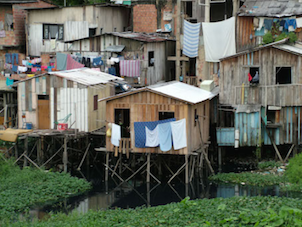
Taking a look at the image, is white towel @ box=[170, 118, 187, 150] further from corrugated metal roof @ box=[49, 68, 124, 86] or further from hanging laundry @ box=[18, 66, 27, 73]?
hanging laundry @ box=[18, 66, 27, 73]

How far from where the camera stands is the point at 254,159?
1259 inches

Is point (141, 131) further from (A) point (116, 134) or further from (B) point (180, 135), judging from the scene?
(B) point (180, 135)

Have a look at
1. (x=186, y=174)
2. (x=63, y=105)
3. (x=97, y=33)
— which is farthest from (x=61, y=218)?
(x=97, y=33)

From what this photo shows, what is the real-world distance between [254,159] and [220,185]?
4.74m

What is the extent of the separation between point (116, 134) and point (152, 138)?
1.80 meters

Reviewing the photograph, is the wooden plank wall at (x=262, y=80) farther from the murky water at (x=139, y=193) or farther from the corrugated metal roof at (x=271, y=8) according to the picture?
the murky water at (x=139, y=193)

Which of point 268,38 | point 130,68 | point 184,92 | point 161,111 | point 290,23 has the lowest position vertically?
point 161,111

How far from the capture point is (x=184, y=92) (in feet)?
97.2

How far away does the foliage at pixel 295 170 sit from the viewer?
26.8 m

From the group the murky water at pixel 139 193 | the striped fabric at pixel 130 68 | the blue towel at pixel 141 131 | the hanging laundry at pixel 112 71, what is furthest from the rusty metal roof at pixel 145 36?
the murky water at pixel 139 193

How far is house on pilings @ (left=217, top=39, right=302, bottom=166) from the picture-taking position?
30.2 meters

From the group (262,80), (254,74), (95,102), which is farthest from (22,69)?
(262,80)

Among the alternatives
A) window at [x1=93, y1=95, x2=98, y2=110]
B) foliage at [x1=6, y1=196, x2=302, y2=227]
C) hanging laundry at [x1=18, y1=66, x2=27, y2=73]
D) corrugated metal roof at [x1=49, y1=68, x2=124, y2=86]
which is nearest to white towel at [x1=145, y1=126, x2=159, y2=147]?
window at [x1=93, y1=95, x2=98, y2=110]

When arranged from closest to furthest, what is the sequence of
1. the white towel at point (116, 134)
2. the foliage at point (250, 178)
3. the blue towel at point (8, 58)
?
the foliage at point (250, 178) → the white towel at point (116, 134) → the blue towel at point (8, 58)
